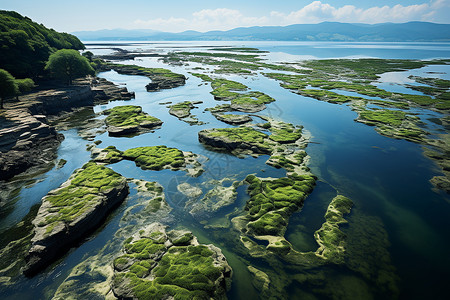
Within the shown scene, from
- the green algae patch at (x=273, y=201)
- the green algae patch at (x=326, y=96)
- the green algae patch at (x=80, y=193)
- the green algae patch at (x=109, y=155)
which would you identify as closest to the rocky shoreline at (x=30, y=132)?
the green algae patch at (x=109, y=155)

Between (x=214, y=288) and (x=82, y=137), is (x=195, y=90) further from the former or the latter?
(x=214, y=288)

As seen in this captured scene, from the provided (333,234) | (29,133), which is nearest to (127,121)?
(29,133)

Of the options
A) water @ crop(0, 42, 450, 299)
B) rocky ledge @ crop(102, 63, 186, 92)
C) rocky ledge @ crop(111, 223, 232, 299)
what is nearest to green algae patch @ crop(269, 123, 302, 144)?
water @ crop(0, 42, 450, 299)

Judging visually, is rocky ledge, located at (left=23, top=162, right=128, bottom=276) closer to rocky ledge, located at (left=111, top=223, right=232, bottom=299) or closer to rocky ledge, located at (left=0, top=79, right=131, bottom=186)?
rocky ledge, located at (left=111, top=223, right=232, bottom=299)

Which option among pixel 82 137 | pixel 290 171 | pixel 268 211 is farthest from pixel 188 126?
pixel 268 211

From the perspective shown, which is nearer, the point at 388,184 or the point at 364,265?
the point at 364,265

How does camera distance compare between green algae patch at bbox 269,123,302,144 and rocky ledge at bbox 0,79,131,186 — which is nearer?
rocky ledge at bbox 0,79,131,186
